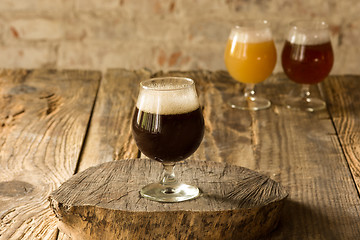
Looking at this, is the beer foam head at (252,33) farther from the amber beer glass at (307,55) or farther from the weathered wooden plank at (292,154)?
the weathered wooden plank at (292,154)

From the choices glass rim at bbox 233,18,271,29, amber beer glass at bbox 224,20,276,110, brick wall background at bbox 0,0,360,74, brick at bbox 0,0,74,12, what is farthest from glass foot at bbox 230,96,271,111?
brick at bbox 0,0,74,12

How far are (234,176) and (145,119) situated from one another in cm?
26

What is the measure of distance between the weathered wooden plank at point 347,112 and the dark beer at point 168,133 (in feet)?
1.47

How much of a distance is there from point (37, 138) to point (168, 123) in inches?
26.6

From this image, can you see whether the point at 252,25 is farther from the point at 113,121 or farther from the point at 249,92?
the point at 113,121

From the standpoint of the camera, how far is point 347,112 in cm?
189

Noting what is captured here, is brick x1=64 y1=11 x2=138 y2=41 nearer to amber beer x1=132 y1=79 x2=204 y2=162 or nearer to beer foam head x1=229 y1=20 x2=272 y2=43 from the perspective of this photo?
beer foam head x1=229 y1=20 x2=272 y2=43

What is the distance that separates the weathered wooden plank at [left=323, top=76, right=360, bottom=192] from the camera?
60.0 inches

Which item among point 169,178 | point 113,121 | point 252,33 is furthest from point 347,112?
point 169,178

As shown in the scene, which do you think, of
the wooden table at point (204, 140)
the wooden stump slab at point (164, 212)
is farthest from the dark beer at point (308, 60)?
the wooden stump slab at point (164, 212)

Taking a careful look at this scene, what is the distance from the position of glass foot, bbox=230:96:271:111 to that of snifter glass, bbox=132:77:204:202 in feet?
2.56

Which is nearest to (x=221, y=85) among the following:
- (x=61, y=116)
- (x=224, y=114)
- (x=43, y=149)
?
(x=224, y=114)

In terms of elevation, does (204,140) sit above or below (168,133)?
below

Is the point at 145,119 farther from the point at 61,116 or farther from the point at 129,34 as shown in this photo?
the point at 129,34
